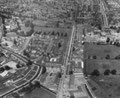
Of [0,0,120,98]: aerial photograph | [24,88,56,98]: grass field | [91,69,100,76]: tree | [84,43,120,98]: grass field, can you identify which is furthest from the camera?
[91,69,100,76]: tree

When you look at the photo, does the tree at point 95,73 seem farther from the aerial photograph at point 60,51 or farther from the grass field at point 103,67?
the grass field at point 103,67

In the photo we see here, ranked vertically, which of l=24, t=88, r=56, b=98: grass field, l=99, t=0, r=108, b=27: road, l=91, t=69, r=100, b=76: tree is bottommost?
l=24, t=88, r=56, b=98: grass field

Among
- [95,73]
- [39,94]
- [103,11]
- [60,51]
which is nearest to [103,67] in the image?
[95,73]

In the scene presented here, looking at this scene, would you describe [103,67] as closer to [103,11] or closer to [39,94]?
[39,94]

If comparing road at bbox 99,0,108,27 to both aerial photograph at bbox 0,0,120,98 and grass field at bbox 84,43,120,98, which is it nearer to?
aerial photograph at bbox 0,0,120,98

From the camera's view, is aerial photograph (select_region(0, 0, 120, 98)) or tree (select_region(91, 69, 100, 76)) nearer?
aerial photograph (select_region(0, 0, 120, 98))

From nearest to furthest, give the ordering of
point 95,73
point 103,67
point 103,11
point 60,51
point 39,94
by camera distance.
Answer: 1. point 39,94
2. point 95,73
3. point 103,67
4. point 60,51
5. point 103,11

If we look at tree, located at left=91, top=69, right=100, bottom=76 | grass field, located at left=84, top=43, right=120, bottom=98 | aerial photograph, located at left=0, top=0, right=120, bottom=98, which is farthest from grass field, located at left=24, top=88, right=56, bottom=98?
tree, located at left=91, top=69, right=100, bottom=76

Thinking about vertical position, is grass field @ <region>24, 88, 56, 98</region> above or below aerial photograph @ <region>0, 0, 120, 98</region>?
below
